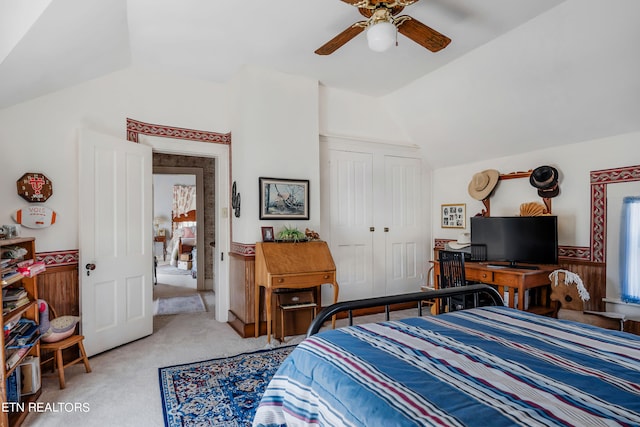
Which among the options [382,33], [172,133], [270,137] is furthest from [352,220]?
[382,33]

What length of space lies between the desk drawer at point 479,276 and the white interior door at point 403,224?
3.62 feet

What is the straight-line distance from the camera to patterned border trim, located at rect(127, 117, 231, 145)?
354 cm

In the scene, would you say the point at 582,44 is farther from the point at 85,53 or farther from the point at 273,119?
the point at 85,53

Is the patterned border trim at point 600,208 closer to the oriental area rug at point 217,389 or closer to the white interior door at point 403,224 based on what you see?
the white interior door at point 403,224

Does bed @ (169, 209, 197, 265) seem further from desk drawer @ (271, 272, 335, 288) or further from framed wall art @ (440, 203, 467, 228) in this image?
framed wall art @ (440, 203, 467, 228)

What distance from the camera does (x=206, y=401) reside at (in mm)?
2318

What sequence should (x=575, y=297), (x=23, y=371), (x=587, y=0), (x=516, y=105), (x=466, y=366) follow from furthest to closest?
(x=516, y=105) < (x=575, y=297) < (x=587, y=0) < (x=23, y=371) < (x=466, y=366)

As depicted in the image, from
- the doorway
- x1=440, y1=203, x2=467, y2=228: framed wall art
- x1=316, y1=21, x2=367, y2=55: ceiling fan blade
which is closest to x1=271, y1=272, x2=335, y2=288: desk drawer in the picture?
x1=316, y1=21, x2=367, y2=55: ceiling fan blade

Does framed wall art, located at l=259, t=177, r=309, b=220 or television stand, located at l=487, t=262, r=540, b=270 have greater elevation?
framed wall art, located at l=259, t=177, r=309, b=220

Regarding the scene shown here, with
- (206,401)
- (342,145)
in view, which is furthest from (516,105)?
(206,401)

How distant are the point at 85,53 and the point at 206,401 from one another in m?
2.80

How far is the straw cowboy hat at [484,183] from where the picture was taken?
4242 millimetres

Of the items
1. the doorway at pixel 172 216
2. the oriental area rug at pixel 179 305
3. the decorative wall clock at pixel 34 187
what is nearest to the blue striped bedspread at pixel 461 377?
the decorative wall clock at pixel 34 187

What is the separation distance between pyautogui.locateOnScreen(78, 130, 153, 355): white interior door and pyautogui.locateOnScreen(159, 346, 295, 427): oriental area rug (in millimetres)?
855
